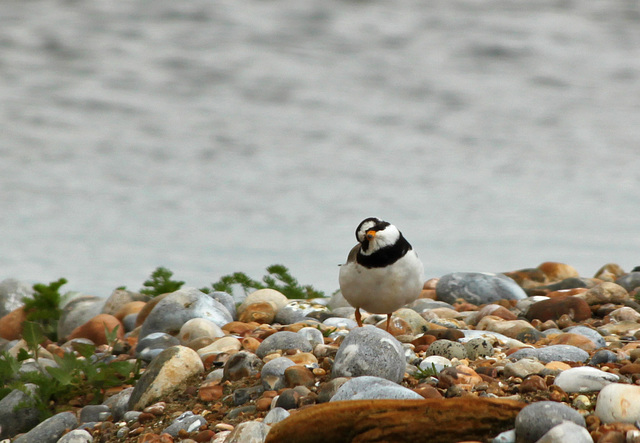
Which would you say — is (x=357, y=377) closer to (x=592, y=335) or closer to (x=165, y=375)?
(x=165, y=375)

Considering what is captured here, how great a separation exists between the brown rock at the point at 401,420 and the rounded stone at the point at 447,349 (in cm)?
136

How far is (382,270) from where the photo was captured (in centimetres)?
625

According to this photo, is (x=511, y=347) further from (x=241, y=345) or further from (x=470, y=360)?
(x=241, y=345)

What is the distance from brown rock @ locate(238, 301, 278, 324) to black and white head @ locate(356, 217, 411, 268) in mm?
1887

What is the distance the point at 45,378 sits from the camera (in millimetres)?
5984

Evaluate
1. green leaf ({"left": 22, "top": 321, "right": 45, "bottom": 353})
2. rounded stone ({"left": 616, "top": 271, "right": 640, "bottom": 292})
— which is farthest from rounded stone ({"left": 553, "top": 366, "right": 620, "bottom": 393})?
rounded stone ({"left": 616, "top": 271, "right": 640, "bottom": 292})

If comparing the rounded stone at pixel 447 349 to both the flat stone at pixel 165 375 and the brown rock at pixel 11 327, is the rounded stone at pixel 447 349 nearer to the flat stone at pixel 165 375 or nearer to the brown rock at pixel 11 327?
the flat stone at pixel 165 375

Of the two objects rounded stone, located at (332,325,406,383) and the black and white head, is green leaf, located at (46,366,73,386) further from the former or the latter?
the black and white head

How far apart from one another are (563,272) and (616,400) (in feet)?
25.5

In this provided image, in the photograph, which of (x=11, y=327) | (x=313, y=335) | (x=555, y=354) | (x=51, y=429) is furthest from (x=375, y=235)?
(x=11, y=327)

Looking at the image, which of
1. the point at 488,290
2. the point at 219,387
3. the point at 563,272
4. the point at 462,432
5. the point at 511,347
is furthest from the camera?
the point at 563,272

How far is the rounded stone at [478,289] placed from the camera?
358 inches

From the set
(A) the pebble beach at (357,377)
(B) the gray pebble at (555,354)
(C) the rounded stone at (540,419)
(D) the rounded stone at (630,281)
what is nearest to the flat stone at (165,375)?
(A) the pebble beach at (357,377)

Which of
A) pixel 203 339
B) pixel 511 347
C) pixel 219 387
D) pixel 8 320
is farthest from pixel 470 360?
pixel 8 320
